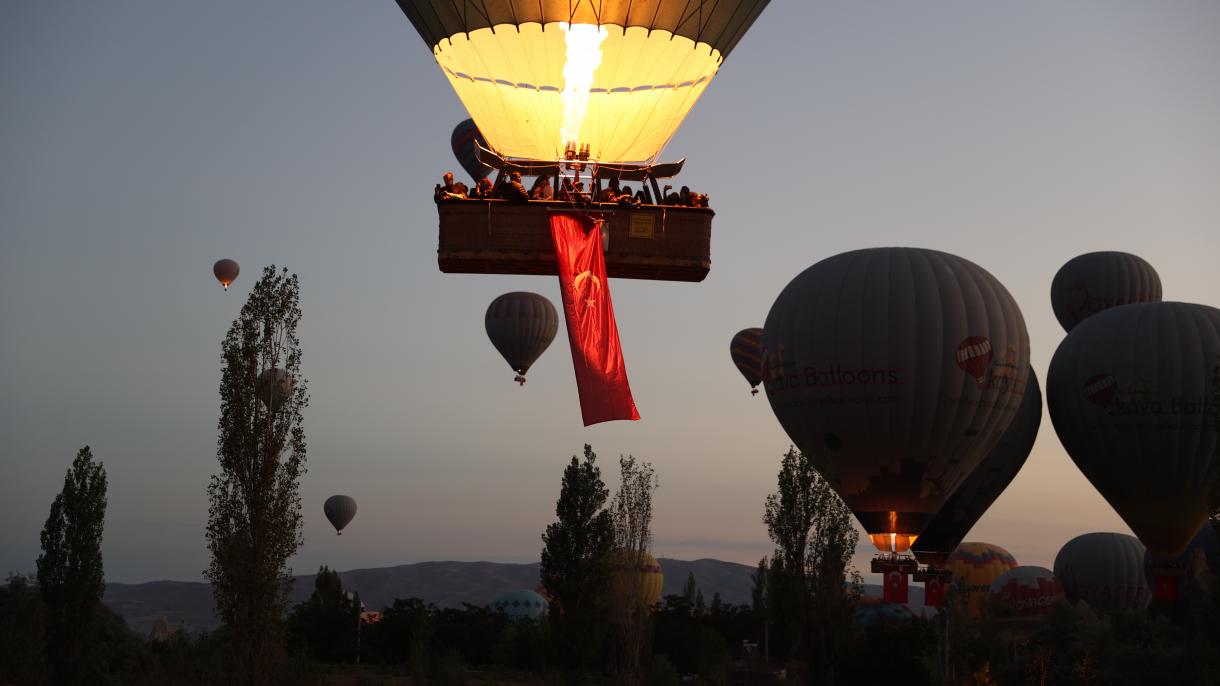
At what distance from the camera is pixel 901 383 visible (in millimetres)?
29594

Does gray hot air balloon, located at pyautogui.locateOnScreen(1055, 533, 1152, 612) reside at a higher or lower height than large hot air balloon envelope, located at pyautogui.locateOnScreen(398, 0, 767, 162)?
lower

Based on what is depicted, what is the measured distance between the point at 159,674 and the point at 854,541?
14.3m

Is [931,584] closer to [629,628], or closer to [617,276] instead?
[629,628]

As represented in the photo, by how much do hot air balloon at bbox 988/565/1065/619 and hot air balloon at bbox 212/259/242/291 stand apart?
104 ft

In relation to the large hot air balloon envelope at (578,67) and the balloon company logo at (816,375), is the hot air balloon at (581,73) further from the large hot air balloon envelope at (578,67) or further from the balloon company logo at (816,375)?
the balloon company logo at (816,375)

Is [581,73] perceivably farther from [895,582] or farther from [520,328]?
[520,328]

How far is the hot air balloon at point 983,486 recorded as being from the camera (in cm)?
3509

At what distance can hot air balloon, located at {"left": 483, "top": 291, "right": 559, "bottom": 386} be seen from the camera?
47.8m

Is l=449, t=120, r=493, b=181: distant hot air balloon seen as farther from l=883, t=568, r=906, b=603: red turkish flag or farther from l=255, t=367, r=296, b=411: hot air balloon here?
l=255, t=367, r=296, b=411: hot air balloon

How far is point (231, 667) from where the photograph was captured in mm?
18562

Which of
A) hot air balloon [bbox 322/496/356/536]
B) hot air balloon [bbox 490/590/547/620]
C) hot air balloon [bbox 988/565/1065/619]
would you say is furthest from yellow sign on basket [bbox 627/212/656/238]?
hot air balloon [bbox 322/496/356/536]

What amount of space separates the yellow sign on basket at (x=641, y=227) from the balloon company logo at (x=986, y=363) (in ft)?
54.3

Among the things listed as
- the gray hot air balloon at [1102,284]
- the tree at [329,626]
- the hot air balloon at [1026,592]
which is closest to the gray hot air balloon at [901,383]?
the gray hot air balloon at [1102,284]

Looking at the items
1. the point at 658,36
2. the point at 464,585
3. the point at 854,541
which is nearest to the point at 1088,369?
the point at 854,541
